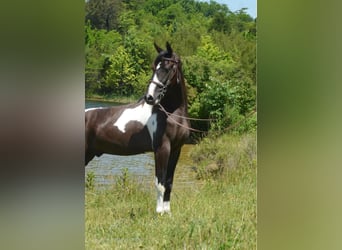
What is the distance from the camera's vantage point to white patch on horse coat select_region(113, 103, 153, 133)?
3.65 metres

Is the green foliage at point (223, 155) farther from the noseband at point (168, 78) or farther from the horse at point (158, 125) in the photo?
the noseband at point (168, 78)

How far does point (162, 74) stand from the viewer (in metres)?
3.68

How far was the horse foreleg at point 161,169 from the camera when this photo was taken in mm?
3705

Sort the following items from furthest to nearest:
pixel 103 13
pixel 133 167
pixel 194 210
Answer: pixel 194 210 < pixel 133 167 < pixel 103 13

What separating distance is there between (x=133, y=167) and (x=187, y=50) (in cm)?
85

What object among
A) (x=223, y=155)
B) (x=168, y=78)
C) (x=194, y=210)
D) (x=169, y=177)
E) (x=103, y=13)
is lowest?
(x=194, y=210)

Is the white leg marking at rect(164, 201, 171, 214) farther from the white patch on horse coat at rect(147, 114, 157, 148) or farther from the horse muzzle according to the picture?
the horse muzzle

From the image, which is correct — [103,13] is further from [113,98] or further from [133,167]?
[133,167]

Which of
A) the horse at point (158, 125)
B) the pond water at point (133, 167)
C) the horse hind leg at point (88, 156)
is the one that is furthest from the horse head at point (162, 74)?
the horse hind leg at point (88, 156)

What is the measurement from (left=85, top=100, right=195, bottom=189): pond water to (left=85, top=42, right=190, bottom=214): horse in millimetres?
33

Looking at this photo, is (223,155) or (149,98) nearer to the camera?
(149,98)

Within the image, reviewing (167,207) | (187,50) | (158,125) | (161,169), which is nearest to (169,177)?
(161,169)
